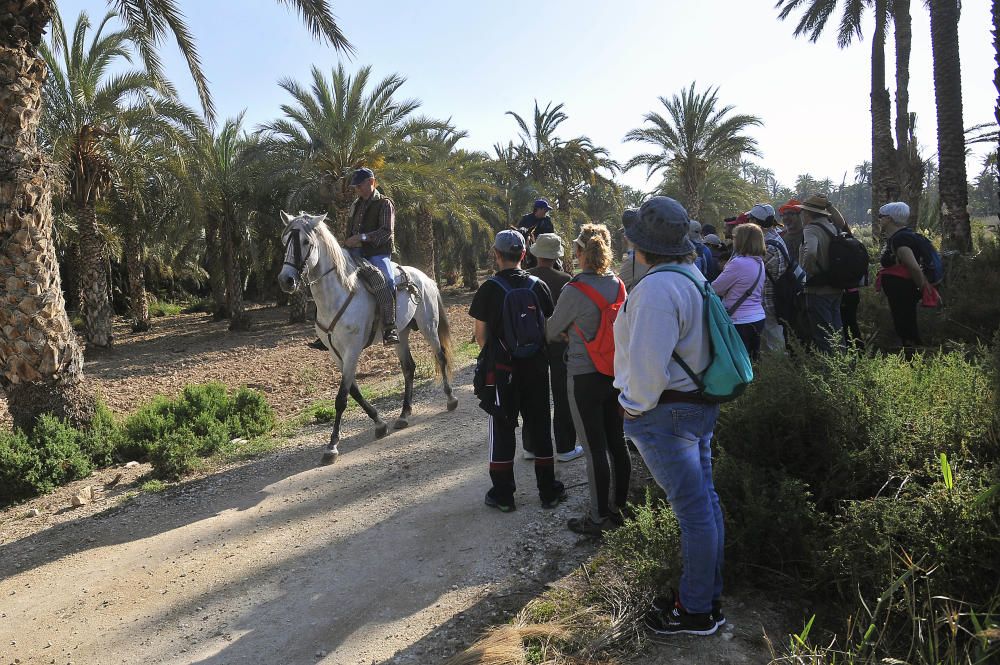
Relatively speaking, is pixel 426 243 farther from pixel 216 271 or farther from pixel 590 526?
pixel 590 526

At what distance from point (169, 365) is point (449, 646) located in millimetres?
13171

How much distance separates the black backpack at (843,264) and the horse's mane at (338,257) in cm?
474

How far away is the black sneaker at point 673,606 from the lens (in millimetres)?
3025

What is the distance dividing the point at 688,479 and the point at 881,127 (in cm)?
1689

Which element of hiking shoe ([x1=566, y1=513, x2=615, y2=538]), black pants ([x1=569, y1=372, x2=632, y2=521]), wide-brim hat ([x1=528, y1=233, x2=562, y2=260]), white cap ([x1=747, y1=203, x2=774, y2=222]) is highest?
white cap ([x1=747, y1=203, x2=774, y2=222])

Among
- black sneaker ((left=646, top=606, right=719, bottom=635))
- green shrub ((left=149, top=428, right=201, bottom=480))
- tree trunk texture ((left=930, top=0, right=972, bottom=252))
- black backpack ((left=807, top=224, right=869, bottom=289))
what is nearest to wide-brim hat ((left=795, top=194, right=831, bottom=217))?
black backpack ((left=807, top=224, right=869, bottom=289))

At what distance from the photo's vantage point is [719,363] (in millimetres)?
2793

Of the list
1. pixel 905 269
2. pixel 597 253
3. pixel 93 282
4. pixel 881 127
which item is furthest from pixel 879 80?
pixel 93 282

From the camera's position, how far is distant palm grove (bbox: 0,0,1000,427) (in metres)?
7.34

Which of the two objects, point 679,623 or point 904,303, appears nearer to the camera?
point 679,623

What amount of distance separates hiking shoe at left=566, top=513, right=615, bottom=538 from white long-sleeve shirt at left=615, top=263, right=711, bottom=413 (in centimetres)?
163

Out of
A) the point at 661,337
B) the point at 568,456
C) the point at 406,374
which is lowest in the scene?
the point at 568,456

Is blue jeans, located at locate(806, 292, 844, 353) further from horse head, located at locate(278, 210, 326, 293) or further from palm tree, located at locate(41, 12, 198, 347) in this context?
palm tree, located at locate(41, 12, 198, 347)

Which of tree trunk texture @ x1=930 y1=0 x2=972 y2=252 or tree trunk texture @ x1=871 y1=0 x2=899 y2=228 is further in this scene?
tree trunk texture @ x1=871 y1=0 x2=899 y2=228
